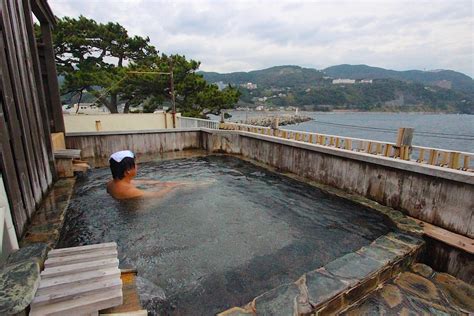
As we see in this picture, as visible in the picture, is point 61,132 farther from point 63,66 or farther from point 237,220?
point 63,66

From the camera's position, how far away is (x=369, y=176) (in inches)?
197

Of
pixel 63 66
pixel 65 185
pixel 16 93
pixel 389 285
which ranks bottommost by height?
pixel 389 285

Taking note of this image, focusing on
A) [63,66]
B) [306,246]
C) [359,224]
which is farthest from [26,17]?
[63,66]

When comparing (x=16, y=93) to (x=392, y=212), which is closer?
(x=16, y=93)

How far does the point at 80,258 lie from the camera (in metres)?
2.09

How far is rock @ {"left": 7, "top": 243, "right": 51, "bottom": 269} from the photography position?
1.84 metres

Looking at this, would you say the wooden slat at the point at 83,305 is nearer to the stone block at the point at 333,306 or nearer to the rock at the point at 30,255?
the rock at the point at 30,255

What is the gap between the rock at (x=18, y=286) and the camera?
1.29 m

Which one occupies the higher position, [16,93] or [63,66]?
[63,66]

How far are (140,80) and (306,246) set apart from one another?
19.8m

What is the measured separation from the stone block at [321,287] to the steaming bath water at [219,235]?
0.32 metres

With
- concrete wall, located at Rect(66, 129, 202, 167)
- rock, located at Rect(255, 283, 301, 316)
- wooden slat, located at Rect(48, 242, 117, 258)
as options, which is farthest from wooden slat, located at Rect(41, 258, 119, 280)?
concrete wall, located at Rect(66, 129, 202, 167)

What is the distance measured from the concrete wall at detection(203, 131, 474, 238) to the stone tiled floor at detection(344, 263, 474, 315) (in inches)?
38.0

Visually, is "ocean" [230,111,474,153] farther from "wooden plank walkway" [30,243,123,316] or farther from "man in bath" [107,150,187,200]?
"wooden plank walkway" [30,243,123,316]
